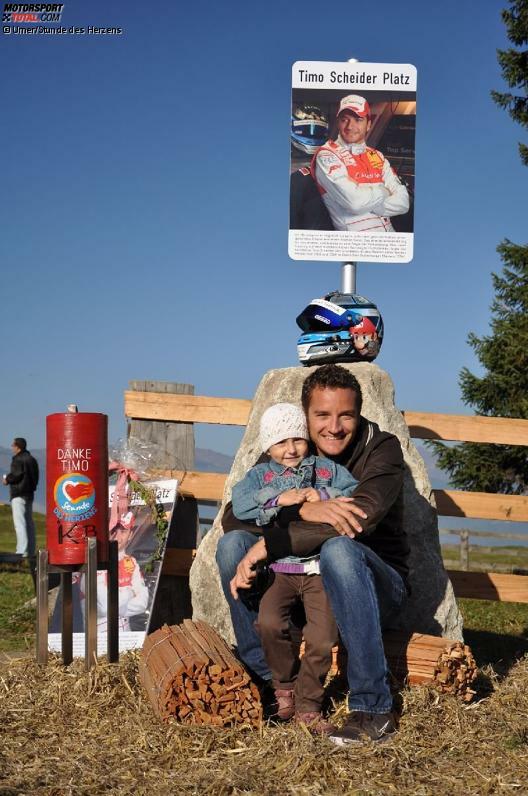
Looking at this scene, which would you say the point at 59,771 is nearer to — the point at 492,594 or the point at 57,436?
the point at 57,436

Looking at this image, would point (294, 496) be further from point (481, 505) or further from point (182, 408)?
point (481, 505)

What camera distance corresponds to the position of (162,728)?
373 cm

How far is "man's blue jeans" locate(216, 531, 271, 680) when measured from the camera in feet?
13.3

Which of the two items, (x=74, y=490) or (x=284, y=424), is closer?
(x=284, y=424)

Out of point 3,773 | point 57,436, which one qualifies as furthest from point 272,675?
point 57,436

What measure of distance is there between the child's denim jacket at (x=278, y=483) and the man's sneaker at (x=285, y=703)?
0.74 m

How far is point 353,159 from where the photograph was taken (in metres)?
6.35

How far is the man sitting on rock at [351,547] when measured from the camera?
12.0 ft

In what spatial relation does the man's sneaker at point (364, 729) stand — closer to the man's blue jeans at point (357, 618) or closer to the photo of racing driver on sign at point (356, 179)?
the man's blue jeans at point (357, 618)

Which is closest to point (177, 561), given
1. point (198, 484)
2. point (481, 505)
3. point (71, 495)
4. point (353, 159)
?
point (198, 484)

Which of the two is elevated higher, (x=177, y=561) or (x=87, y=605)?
(x=87, y=605)

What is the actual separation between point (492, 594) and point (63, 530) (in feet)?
11.0

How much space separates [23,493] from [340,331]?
7948 mm

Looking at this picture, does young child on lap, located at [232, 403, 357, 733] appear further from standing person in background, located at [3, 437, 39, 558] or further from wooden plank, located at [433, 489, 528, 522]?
standing person in background, located at [3, 437, 39, 558]
